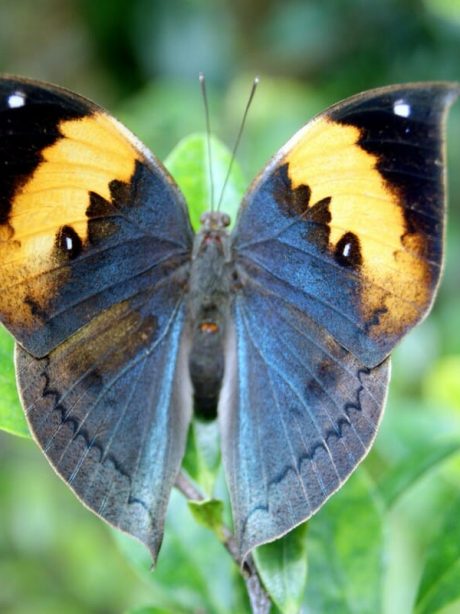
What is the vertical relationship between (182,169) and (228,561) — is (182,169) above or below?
above

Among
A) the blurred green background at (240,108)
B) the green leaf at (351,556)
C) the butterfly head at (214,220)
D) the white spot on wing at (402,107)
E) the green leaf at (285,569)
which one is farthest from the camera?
the blurred green background at (240,108)

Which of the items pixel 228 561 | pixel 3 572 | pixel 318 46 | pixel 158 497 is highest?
pixel 318 46

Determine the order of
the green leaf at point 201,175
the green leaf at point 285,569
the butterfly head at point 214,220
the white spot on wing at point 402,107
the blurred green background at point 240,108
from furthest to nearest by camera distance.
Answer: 1. the blurred green background at point 240,108
2. the green leaf at point 201,175
3. the butterfly head at point 214,220
4. the white spot on wing at point 402,107
5. the green leaf at point 285,569

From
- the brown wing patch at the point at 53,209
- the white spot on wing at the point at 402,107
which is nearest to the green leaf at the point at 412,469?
the white spot on wing at the point at 402,107

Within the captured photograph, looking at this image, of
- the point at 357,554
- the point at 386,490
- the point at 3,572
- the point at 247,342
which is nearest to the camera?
the point at 357,554

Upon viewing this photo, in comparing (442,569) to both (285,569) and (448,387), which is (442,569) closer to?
(285,569)

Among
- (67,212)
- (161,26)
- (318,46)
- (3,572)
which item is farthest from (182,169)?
(161,26)

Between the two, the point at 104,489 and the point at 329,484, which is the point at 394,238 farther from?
the point at 104,489

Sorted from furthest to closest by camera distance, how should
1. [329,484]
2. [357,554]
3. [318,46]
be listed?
[318,46]
[357,554]
[329,484]

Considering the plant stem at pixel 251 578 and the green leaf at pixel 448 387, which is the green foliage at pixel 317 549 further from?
the green leaf at pixel 448 387

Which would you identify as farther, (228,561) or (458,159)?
(458,159)
